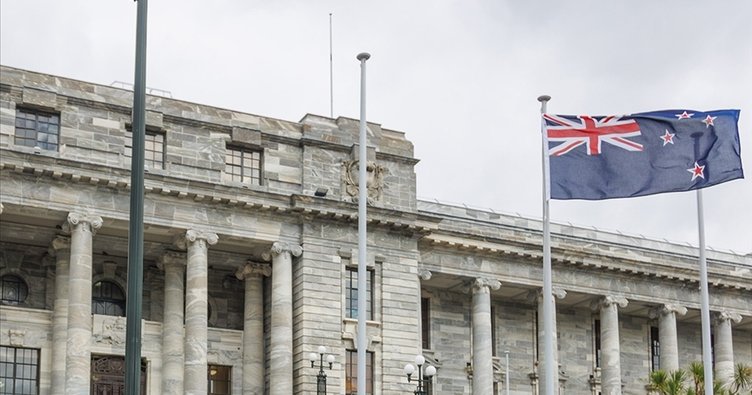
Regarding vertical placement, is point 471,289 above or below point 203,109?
below

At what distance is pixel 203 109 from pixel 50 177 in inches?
305

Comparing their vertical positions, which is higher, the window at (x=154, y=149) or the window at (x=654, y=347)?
the window at (x=154, y=149)

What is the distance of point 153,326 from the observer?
179ft

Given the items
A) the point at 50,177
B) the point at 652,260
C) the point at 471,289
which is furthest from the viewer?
the point at 652,260

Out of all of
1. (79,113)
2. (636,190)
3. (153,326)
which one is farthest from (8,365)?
(636,190)

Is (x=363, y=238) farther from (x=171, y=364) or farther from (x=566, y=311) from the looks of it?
(x=566, y=311)

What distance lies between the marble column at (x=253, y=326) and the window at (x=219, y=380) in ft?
3.34

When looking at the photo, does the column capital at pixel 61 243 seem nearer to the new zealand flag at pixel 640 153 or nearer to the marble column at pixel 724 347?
the new zealand flag at pixel 640 153

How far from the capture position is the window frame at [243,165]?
5488cm

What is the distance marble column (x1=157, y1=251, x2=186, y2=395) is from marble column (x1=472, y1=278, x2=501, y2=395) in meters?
14.8

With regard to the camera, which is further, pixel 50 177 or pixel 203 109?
pixel 203 109

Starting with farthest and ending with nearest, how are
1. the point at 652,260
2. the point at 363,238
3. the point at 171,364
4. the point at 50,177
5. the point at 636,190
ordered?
the point at 652,260 < the point at 171,364 < the point at 50,177 < the point at 363,238 < the point at 636,190

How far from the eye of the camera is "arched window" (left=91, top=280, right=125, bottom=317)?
2186 inches

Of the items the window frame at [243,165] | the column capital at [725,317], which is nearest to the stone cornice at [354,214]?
the window frame at [243,165]
